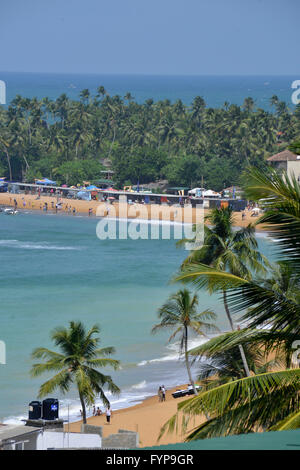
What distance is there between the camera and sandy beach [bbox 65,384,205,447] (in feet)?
68.6

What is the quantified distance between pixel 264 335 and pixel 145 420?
15779 mm

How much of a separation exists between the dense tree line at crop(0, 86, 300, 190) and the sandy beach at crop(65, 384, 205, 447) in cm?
5100

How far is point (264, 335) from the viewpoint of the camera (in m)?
7.02

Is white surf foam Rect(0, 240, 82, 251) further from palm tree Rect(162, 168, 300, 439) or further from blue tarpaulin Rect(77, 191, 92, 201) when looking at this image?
palm tree Rect(162, 168, 300, 439)

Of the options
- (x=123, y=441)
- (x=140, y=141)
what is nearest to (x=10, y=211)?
(x=140, y=141)

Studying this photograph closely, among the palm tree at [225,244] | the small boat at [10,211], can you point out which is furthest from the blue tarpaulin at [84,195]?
the palm tree at [225,244]

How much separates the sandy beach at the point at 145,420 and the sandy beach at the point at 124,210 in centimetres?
4100

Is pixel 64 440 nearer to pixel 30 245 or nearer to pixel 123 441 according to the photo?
pixel 123 441

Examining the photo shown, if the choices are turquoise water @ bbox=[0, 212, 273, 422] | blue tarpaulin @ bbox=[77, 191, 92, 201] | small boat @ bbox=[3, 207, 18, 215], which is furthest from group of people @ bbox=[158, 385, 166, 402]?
small boat @ bbox=[3, 207, 18, 215]

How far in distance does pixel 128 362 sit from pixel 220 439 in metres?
24.7

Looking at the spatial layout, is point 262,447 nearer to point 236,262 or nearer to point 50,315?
point 236,262

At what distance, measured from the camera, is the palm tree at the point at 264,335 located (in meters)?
6.63

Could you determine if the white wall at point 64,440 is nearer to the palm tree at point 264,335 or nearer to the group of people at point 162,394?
the palm tree at point 264,335

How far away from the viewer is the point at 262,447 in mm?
5434
